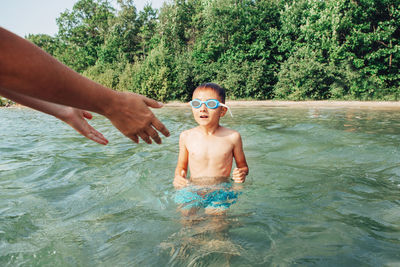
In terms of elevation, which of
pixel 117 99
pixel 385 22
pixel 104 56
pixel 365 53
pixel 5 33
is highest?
pixel 104 56

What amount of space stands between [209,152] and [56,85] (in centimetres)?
209

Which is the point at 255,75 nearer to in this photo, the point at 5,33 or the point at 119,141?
the point at 119,141

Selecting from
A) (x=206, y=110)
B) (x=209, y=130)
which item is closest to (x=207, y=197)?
(x=209, y=130)

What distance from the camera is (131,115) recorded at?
163 centimetres

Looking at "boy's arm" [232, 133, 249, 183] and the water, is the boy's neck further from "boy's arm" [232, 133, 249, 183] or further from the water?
the water

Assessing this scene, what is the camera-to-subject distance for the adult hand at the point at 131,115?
5.09ft

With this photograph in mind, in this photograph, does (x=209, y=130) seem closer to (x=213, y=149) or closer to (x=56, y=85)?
(x=213, y=149)

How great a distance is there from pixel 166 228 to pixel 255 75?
64.7 ft

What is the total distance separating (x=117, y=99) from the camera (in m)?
1.53

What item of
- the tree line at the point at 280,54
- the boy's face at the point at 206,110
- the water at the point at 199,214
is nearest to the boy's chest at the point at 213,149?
the boy's face at the point at 206,110

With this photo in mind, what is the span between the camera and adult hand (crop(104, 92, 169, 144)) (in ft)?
5.09

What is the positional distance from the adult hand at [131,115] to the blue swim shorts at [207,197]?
132 cm

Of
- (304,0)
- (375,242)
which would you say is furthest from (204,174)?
(304,0)

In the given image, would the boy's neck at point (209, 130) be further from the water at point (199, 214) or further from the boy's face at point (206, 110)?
the water at point (199, 214)
